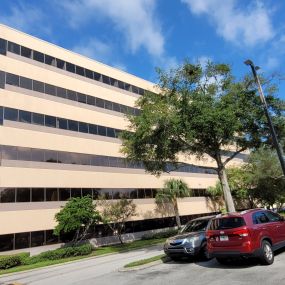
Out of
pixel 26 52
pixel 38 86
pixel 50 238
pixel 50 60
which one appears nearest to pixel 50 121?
pixel 38 86

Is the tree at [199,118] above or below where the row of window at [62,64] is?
below

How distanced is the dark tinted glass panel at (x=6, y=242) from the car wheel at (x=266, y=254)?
21067 millimetres

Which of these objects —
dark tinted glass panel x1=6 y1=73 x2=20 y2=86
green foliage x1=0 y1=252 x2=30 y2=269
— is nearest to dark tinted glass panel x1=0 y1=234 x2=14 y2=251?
green foliage x1=0 y1=252 x2=30 y2=269

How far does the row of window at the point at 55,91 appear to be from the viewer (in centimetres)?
3002

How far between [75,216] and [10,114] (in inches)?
402

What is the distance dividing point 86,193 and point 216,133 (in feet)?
62.4

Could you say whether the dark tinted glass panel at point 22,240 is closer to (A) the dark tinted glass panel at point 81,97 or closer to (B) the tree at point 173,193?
(A) the dark tinted glass panel at point 81,97

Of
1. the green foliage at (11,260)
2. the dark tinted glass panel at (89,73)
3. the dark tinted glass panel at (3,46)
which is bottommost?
the green foliage at (11,260)

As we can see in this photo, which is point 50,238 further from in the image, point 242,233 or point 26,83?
point 242,233

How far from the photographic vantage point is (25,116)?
98.3 ft

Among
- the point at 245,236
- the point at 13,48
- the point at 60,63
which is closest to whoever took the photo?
the point at 245,236

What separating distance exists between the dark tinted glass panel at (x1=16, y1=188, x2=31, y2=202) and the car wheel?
2138 cm

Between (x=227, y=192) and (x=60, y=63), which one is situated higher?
(x=60, y=63)

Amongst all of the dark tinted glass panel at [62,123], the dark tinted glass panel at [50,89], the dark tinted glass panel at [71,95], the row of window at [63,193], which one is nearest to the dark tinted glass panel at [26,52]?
the dark tinted glass panel at [50,89]
